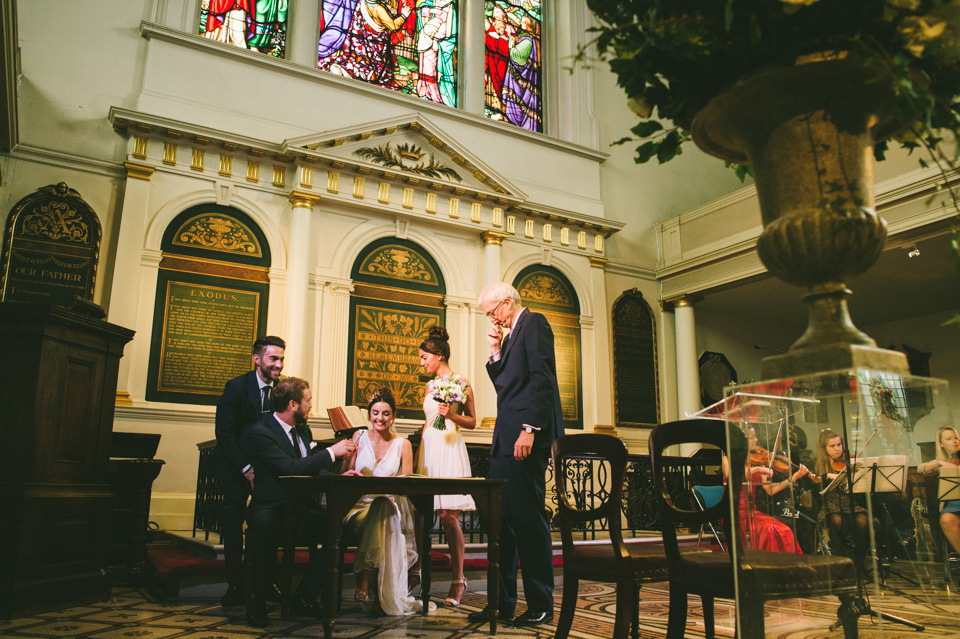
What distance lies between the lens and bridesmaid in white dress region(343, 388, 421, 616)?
3.66 meters

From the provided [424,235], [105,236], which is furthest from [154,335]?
[424,235]

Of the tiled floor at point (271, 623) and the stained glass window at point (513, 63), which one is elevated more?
the stained glass window at point (513, 63)

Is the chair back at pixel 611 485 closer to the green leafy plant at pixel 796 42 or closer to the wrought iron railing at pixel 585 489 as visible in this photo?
the green leafy plant at pixel 796 42

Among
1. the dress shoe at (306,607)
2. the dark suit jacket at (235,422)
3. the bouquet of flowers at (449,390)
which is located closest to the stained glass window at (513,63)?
the bouquet of flowers at (449,390)

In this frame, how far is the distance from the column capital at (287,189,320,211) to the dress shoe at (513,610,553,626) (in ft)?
18.9

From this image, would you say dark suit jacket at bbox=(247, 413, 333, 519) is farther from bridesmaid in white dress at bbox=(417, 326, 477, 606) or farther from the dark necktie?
bridesmaid in white dress at bbox=(417, 326, 477, 606)

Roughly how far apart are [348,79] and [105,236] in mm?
3379

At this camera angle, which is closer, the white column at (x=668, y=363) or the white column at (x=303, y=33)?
the white column at (x=303, y=33)

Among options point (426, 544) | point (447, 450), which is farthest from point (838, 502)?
point (447, 450)

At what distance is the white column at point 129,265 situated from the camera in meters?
6.80

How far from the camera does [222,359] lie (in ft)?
23.9

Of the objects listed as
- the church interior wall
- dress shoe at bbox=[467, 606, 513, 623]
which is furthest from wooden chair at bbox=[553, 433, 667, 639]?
the church interior wall

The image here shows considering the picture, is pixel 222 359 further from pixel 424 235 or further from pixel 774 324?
pixel 774 324

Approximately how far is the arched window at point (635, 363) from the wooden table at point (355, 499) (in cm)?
668
